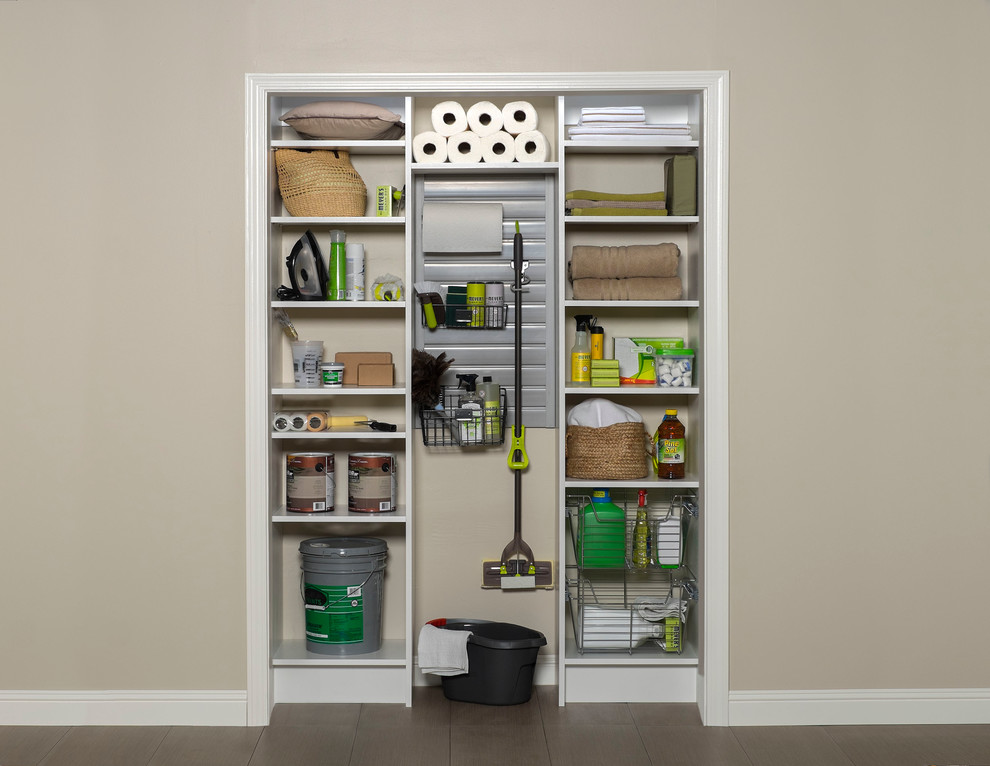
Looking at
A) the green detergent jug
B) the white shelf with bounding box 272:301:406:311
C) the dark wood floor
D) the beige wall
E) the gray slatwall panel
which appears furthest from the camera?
the gray slatwall panel

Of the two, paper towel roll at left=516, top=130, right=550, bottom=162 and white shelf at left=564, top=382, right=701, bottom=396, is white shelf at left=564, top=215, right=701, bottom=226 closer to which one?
paper towel roll at left=516, top=130, right=550, bottom=162

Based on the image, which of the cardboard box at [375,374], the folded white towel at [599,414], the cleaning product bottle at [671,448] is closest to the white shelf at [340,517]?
the cardboard box at [375,374]

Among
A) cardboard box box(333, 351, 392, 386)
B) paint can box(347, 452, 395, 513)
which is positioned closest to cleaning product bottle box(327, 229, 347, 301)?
cardboard box box(333, 351, 392, 386)

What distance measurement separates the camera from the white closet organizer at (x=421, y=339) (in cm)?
288

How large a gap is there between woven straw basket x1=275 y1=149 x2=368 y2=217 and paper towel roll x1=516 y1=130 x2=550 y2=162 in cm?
60

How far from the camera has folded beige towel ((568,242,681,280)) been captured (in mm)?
3010
